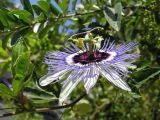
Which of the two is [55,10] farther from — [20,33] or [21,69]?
[21,69]

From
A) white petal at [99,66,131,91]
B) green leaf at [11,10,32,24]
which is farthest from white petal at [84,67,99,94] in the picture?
green leaf at [11,10,32,24]

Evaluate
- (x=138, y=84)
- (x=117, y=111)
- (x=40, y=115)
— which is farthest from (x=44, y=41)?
(x=138, y=84)

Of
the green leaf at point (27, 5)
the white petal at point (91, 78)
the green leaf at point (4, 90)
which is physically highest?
the green leaf at point (27, 5)

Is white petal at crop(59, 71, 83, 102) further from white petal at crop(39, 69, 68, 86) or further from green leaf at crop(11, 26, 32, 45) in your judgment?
green leaf at crop(11, 26, 32, 45)

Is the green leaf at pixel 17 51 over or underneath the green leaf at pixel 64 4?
underneath

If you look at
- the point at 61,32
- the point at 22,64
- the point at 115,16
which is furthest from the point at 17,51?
the point at 61,32

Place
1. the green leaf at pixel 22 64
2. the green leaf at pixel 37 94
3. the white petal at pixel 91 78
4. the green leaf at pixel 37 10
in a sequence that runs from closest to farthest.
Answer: the white petal at pixel 91 78 → the green leaf at pixel 22 64 → the green leaf at pixel 37 94 → the green leaf at pixel 37 10

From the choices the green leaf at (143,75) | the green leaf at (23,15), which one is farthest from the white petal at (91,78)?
the green leaf at (23,15)

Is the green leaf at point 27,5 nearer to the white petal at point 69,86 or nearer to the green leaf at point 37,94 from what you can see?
the green leaf at point 37,94
